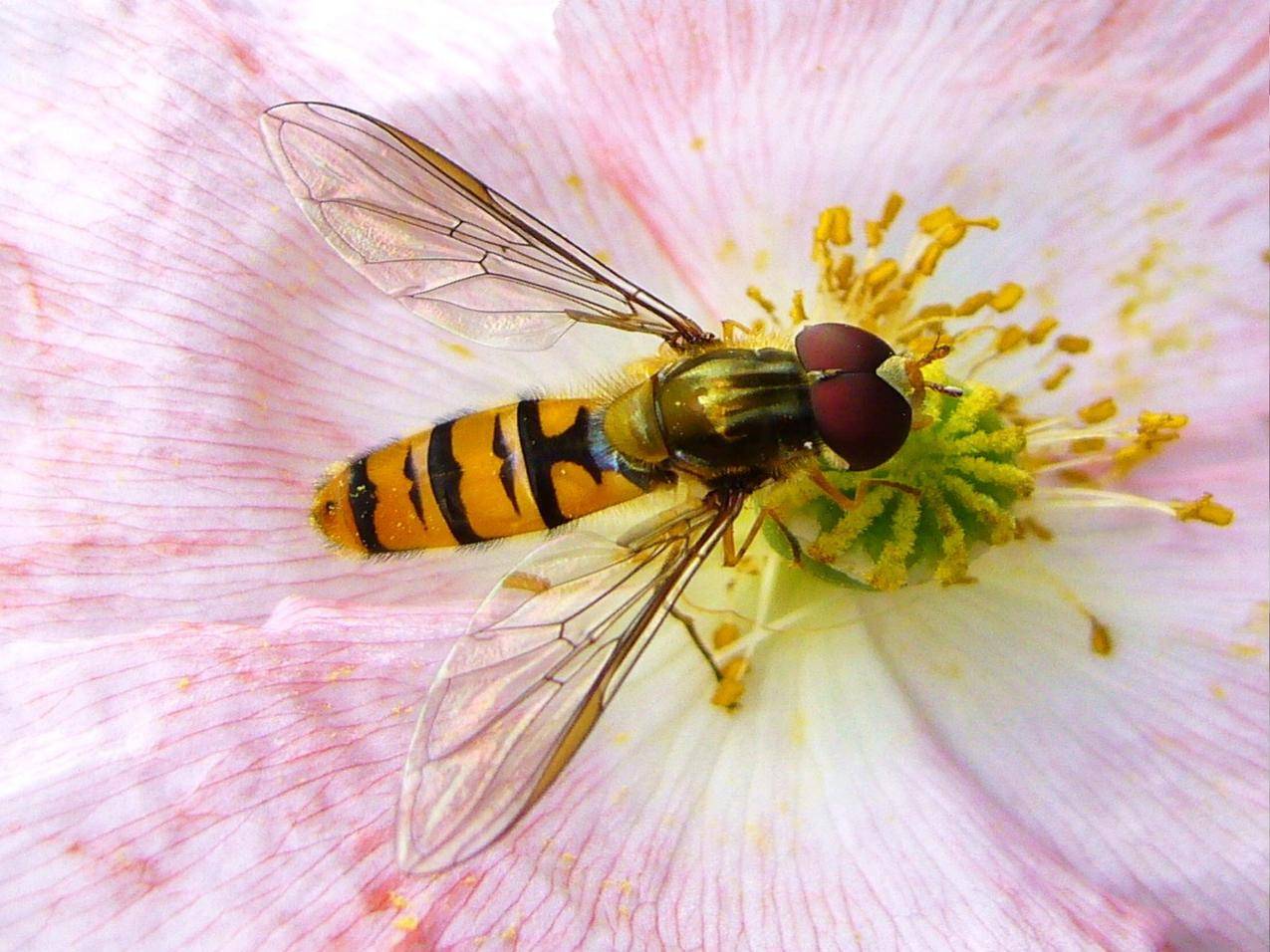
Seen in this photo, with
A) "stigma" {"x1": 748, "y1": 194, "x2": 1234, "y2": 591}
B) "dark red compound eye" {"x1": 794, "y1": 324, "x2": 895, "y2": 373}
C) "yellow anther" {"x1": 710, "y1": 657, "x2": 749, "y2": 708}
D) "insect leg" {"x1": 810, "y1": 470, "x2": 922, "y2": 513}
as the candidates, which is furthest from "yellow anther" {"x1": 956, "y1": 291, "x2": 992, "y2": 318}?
"yellow anther" {"x1": 710, "y1": 657, "x2": 749, "y2": 708}

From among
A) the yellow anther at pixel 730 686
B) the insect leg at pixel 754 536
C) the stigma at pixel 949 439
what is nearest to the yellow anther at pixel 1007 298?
the stigma at pixel 949 439

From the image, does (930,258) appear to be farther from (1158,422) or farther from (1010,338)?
(1158,422)

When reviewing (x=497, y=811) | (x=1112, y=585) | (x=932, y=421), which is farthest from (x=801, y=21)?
(x=497, y=811)

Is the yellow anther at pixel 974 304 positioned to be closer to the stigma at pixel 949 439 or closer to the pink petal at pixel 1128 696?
the stigma at pixel 949 439

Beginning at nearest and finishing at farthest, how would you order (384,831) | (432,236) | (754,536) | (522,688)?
(522,688) < (384,831) < (432,236) < (754,536)

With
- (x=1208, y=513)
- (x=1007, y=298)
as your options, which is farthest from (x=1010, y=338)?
(x=1208, y=513)

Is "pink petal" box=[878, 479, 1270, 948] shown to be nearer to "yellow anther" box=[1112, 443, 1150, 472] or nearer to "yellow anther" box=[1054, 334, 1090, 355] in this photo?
"yellow anther" box=[1112, 443, 1150, 472]

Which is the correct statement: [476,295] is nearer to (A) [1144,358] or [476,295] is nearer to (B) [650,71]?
(B) [650,71]

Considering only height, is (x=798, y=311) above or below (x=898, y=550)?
above
